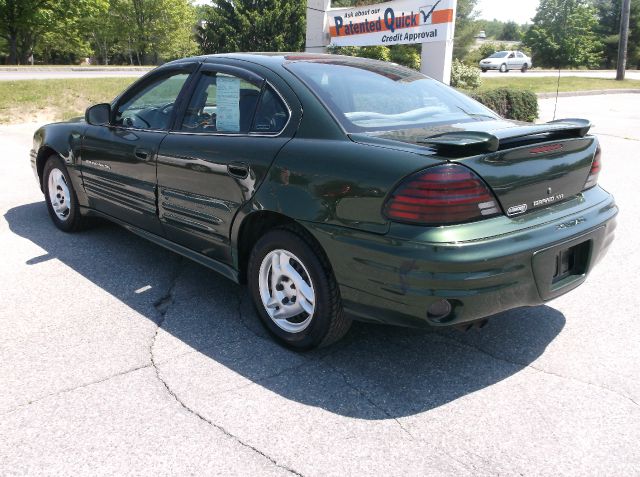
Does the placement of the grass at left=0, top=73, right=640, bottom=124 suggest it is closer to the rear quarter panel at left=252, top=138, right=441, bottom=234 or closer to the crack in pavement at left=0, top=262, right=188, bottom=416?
the crack in pavement at left=0, top=262, right=188, bottom=416

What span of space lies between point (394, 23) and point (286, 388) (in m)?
9.85

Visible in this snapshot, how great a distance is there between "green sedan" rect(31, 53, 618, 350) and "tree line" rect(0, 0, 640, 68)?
2541 millimetres

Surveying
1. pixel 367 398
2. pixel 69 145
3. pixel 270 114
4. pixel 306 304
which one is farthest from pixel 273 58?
pixel 69 145

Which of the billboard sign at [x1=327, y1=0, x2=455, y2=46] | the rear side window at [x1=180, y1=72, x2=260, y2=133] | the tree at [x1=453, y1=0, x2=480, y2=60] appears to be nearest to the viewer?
the rear side window at [x1=180, y1=72, x2=260, y2=133]

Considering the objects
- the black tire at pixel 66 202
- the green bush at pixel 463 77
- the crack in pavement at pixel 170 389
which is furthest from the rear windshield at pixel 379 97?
the green bush at pixel 463 77

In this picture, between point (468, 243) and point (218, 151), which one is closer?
point (468, 243)

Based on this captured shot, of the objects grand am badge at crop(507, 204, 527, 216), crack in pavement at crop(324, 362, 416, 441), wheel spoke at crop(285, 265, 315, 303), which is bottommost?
crack in pavement at crop(324, 362, 416, 441)

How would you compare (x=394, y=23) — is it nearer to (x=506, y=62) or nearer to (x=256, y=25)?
(x=256, y=25)

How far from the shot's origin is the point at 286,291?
3207mm

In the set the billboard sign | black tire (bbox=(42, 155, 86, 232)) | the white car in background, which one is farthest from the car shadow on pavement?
the white car in background

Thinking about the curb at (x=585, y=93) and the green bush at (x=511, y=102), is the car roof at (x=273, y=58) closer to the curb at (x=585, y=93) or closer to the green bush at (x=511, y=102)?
the green bush at (x=511, y=102)

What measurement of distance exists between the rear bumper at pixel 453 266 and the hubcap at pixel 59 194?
3.17 m

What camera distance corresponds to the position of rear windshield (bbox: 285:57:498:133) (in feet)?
10.4

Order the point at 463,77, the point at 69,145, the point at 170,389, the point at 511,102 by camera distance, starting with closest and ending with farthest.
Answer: the point at 170,389 → the point at 69,145 → the point at 511,102 → the point at 463,77
